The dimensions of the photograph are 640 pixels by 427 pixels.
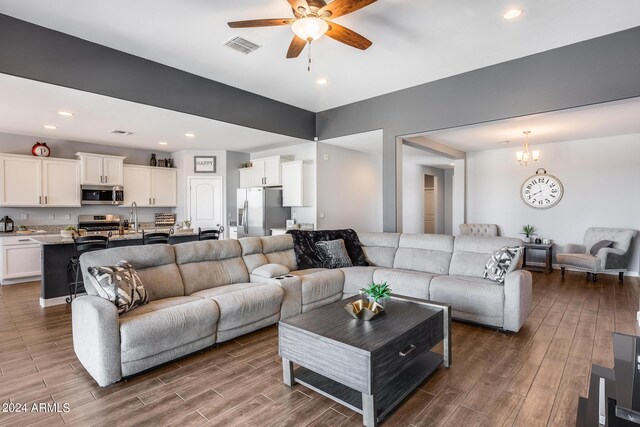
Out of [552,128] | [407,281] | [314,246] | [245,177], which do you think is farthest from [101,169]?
[552,128]

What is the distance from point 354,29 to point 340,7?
927mm

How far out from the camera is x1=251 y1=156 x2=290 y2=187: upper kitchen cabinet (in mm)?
6668

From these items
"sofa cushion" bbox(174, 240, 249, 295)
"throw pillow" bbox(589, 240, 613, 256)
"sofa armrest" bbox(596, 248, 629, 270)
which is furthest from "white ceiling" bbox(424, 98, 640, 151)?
"sofa cushion" bbox(174, 240, 249, 295)

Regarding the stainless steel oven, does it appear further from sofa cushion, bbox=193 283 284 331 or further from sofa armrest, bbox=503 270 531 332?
sofa armrest, bbox=503 270 531 332

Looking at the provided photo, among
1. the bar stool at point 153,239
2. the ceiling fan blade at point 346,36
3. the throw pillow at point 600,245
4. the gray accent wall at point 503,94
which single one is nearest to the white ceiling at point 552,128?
the gray accent wall at point 503,94

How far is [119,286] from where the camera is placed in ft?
8.70

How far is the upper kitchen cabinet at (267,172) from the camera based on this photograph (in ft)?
21.9

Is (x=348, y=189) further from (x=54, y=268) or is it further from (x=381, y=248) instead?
(x=54, y=268)

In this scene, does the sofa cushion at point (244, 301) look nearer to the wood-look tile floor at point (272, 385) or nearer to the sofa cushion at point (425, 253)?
the wood-look tile floor at point (272, 385)

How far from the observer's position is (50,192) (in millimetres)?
6141

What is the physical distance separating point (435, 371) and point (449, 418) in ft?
1.88

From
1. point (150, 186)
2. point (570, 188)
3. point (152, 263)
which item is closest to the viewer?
point (152, 263)

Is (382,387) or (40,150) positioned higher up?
(40,150)

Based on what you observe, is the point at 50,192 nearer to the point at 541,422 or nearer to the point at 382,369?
the point at 382,369
